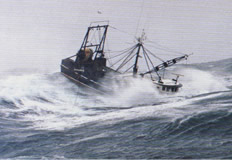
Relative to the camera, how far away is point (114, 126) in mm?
27531

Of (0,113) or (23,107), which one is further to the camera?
(23,107)

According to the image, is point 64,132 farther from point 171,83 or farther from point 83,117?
point 171,83

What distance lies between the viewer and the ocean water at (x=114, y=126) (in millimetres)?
20844

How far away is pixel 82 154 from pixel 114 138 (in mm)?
3913

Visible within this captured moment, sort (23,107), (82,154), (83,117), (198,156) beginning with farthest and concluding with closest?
1. (23,107)
2. (83,117)
3. (82,154)
4. (198,156)

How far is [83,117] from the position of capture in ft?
108

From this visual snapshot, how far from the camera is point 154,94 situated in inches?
1745

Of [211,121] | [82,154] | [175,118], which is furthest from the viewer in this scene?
[175,118]

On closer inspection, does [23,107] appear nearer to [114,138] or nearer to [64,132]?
[64,132]

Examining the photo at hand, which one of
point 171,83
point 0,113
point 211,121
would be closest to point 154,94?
point 171,83

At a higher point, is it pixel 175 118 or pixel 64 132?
pixel 175 118

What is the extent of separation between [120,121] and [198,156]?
453 inches

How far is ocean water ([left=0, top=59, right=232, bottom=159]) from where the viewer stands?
20844 mm

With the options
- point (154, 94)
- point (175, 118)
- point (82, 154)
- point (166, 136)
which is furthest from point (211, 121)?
point (154, 94)
